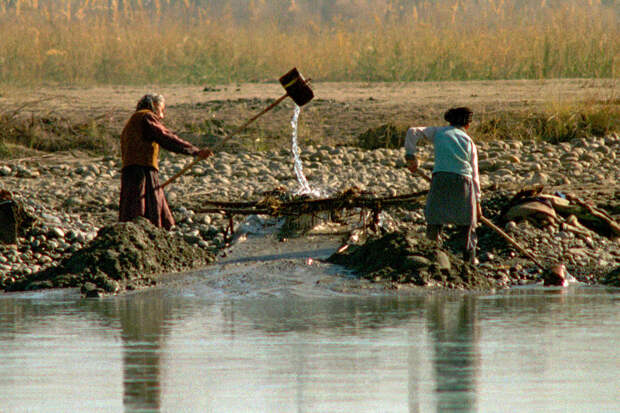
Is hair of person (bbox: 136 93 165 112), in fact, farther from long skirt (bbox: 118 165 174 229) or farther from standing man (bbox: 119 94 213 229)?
long skirt (bbox: 118 165 174 229)

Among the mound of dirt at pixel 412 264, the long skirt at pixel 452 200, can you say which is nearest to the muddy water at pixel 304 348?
the mound of dirt at pixel 412 264

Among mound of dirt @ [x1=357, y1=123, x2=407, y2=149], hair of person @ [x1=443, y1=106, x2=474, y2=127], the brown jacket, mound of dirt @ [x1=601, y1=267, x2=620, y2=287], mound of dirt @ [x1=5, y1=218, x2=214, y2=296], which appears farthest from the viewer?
mound of dirt @ [x1=357, y1=123, x2=407, y2=149]

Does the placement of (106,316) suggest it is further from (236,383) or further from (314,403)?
(314,403)

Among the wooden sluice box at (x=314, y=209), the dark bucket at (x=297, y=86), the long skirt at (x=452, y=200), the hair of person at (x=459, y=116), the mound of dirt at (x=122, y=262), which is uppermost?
the dark bucket at (x=297, y=86)

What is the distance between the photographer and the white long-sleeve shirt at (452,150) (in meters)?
8.96

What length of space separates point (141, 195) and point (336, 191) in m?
3.00

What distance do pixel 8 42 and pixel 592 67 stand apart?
11.5 metres

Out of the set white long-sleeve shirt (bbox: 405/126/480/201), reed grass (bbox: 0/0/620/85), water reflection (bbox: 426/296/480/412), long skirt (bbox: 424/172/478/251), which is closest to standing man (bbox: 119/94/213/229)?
white long-sleeve shirt (bbox: 405/126/480/201)

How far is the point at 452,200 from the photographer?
354 inches

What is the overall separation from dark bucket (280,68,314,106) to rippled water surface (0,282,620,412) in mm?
2369

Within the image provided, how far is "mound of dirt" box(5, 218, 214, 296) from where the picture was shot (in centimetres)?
896

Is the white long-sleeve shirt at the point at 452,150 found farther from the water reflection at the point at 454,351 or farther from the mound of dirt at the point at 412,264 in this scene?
the water reflection at the point at 454,351

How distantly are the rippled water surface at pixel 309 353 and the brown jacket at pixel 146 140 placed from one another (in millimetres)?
1639

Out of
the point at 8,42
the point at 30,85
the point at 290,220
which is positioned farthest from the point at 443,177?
the point at 8,42
